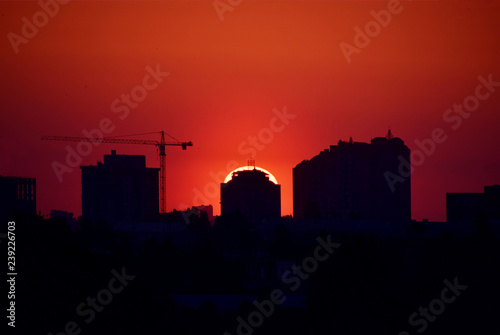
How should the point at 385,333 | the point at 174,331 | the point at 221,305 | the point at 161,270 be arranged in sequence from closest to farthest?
the point at 174,331 → the point at 385,333 → the point at 221,305 → the point at 161,270

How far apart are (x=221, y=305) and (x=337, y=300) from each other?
15202mm

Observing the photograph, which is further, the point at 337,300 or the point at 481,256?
the point at 481,256

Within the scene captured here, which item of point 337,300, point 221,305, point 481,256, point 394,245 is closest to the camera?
point 337,300

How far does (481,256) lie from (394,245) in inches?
2801

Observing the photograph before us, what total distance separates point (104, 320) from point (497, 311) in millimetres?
28096

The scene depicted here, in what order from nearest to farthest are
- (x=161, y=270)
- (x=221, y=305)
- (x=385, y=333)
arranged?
(x=385, y=333), (x=221, y=305), (x=161, y=270)

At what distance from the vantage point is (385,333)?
6981 centimetres

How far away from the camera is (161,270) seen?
119438mm

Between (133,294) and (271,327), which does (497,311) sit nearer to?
(271,327)

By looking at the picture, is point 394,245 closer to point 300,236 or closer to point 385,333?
point 300,236

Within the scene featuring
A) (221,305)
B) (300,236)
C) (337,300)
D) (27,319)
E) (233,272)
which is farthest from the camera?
(300,236)

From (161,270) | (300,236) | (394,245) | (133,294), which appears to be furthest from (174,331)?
(300,236)

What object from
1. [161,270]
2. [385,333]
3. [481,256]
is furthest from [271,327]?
[161,270]

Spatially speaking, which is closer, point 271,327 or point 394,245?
point 271,327
